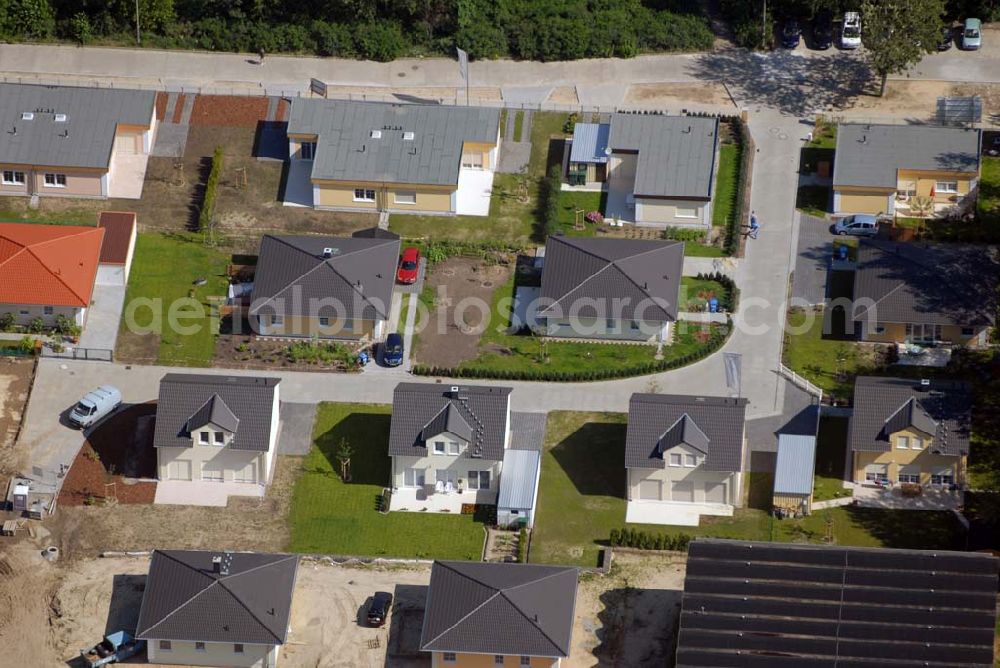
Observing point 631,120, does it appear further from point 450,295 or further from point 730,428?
point 730,428

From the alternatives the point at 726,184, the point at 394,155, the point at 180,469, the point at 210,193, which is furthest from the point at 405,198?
the point at 180,469

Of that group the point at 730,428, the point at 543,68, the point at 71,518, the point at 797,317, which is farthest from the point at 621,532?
the point at 543,68

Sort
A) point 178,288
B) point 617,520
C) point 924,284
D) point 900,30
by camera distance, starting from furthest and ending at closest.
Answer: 1. point 900,30
2. point 178,288
3. point 924,284
4. point 617,520

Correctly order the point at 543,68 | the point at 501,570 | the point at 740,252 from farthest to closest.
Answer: the point at 543,68 < the point at 740,252 < the point at 501,570

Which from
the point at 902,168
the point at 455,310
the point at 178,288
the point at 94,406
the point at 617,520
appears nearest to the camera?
the point at 617,520

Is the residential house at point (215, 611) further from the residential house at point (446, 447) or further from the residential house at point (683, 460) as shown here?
the residential house at point (683, 460)

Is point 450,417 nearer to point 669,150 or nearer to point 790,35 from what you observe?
point 669,150

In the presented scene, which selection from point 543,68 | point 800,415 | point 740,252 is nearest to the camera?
point 800,415
